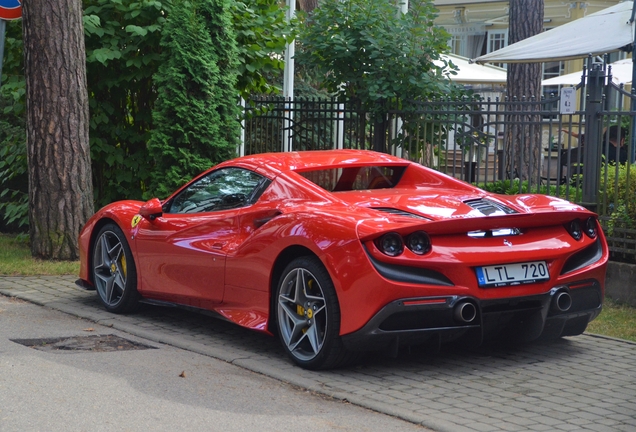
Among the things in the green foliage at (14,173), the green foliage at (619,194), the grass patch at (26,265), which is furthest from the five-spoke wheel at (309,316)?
the green foliage at (14,173)

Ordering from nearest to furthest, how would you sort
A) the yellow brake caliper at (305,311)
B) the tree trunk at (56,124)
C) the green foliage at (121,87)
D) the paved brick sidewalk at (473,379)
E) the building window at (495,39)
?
the paved brick sidewalk at (473,379)
the yellow brake caliper at (305,311)
the tree trunk at (56,124)
the green foliage at (121,87)
the building window at (495,39)

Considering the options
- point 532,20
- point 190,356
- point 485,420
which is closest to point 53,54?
point 190,356

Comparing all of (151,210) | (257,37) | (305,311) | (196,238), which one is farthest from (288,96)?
(305,311)

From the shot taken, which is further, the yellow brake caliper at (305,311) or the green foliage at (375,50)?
the green foliage at (375,50)

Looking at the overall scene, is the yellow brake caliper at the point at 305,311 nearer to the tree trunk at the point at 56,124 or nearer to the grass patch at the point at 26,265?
the grass patch at the point at 26,265

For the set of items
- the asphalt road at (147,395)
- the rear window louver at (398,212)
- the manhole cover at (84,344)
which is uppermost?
the rear window louver at (398,212)

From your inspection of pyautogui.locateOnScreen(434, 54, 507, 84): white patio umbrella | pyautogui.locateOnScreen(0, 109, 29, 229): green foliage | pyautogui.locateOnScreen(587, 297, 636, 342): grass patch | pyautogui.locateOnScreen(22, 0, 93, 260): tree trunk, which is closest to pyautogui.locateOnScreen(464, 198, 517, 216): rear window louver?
pyautogui.locateOnScreen(587, 297, 636, 342): grass patch

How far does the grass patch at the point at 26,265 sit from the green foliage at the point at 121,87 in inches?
60.6

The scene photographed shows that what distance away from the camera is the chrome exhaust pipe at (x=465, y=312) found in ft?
18.6

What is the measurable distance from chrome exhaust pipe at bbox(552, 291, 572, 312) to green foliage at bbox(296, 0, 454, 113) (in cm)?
563

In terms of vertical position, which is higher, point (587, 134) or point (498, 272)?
point (587, 134)

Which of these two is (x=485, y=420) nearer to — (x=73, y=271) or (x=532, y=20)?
(x=73, y=271)

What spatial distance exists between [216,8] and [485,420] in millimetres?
7890

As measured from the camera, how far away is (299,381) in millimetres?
5758
